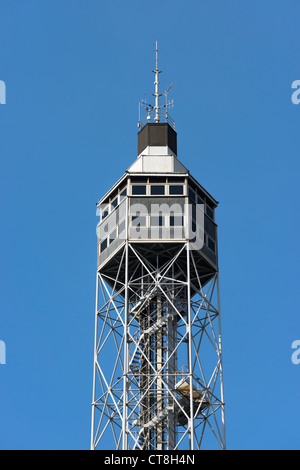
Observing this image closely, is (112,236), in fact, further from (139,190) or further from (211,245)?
(211,245)

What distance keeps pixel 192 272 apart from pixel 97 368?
8695 mm

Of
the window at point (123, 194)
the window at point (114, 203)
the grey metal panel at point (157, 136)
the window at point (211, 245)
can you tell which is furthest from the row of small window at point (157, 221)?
the grey metal panel at point (157, 136)

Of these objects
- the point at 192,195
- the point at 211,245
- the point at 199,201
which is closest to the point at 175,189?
the point at 192,195

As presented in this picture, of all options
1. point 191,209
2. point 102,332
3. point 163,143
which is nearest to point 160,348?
point 102,332

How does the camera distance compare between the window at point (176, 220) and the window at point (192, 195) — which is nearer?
the window at point (176, 220)

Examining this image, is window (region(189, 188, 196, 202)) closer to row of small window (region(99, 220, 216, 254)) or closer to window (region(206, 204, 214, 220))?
window (region(206, 204, 214, 220))

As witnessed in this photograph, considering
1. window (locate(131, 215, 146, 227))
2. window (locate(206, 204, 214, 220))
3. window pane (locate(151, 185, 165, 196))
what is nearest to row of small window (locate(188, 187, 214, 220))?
window (locate(206, 204, 214, 220))

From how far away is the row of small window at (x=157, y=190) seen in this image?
7875 centimetres

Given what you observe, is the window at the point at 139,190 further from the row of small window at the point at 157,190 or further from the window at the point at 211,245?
the window at the point at 211,245

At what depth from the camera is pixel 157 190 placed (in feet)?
259

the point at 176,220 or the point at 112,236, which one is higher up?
the point at 176,220

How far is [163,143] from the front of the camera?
84062 mm

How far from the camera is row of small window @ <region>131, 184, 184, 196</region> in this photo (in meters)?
78.8
